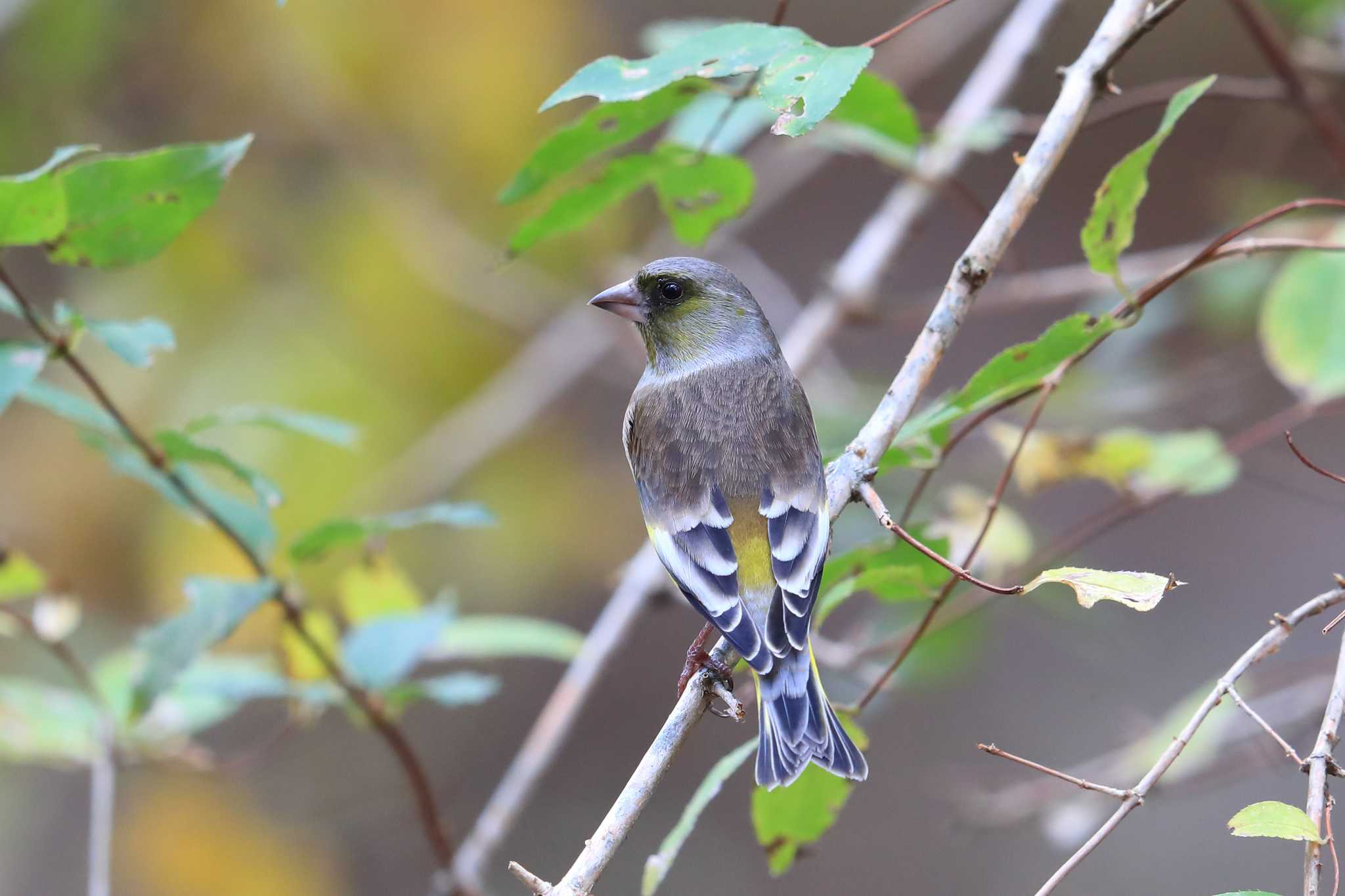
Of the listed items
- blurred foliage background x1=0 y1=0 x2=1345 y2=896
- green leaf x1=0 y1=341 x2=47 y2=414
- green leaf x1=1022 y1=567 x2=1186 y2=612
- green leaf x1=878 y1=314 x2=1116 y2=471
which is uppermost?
Result: green leaf x1=0 y1=341 x2=47 y2=414

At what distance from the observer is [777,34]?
196 centimetres

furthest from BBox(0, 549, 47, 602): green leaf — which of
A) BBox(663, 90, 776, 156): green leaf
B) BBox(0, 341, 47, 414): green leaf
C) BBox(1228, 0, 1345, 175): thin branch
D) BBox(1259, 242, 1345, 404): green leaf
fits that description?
BBox(1228, 0, 1345, 175): thin branch

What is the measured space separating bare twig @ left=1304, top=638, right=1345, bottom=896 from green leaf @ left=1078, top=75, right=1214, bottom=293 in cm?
79

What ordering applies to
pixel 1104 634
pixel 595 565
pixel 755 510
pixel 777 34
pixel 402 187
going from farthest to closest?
pixel 595 565, pixel 402 187, pixel 1104 634, pixel 755 510, pixel 777 34

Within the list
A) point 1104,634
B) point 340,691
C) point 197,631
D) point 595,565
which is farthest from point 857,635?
point 197,631

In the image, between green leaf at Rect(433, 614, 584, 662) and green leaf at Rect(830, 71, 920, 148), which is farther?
green leaf at Rect(433, 614, 584, 662)

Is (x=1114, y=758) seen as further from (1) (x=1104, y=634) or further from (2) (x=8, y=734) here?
(2) (x=8, y=734)

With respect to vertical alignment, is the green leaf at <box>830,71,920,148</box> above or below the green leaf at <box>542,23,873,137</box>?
below

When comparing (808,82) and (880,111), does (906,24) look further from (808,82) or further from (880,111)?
(880,111)

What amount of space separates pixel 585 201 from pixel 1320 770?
154cm

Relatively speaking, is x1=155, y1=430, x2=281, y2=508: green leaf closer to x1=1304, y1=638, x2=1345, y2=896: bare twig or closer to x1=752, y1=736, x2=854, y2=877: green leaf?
x1=752, y1=736, x2=854, y2=877: green leaf

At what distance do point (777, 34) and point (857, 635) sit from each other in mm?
2497

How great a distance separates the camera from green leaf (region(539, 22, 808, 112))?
187 centimetres

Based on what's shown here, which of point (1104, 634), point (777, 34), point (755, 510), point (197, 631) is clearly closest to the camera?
point (777, 34)
